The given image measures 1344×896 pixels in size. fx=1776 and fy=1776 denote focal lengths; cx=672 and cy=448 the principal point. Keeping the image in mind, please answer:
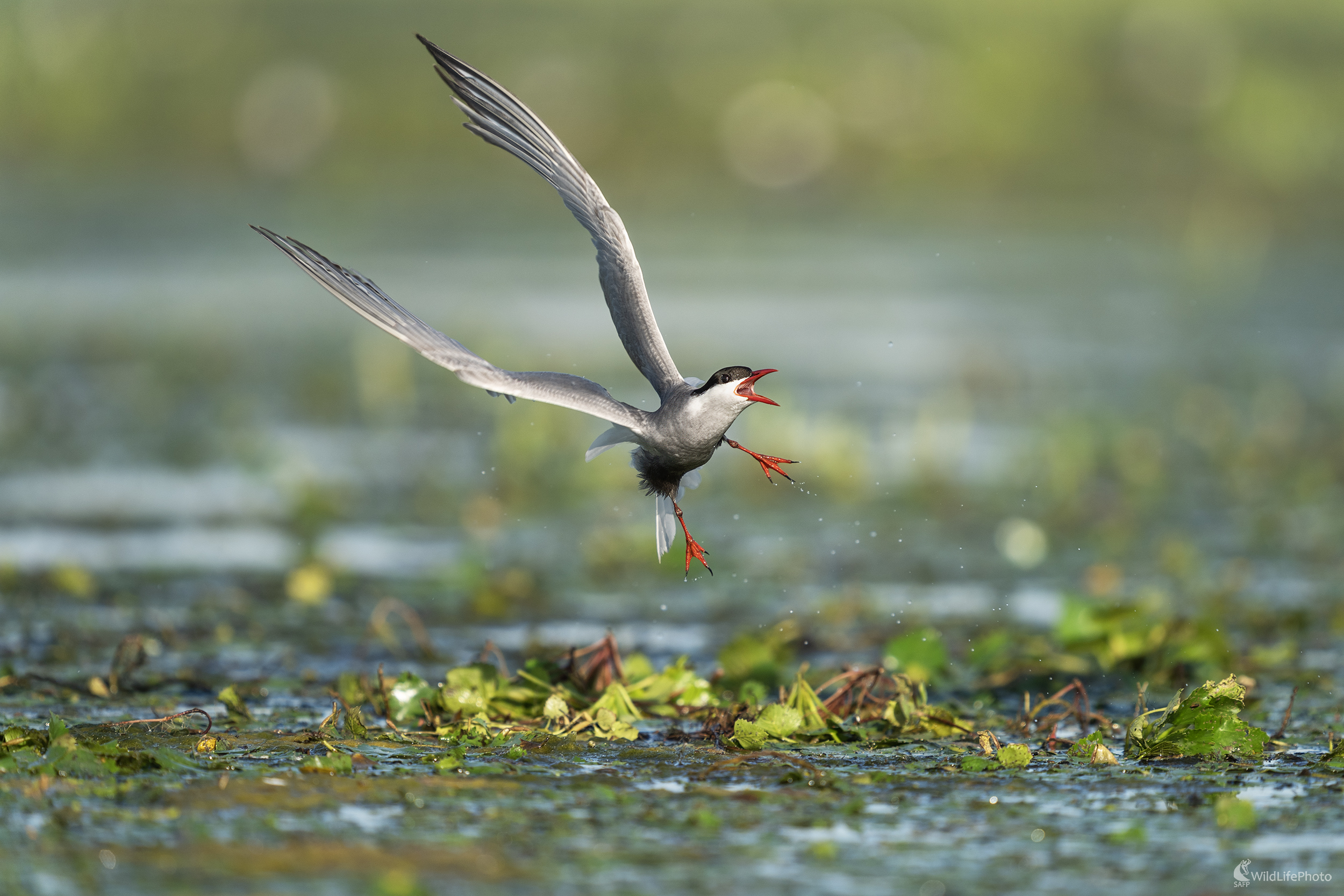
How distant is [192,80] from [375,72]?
3.46 m

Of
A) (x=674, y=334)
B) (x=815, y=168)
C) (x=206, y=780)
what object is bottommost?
(x=206, y=780)

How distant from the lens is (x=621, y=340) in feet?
13.6

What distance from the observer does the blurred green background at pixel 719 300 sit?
809 cm

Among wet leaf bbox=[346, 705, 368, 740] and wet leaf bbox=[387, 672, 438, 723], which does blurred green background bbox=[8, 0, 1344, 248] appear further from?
wet leaf bbox=[346, 705, 368, 740]

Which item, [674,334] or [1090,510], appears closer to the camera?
[1090,510]

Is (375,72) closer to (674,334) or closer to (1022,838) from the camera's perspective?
(674,334)

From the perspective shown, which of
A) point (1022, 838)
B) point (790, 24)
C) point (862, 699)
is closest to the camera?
point (1022, 838)

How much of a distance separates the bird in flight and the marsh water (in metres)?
0.78

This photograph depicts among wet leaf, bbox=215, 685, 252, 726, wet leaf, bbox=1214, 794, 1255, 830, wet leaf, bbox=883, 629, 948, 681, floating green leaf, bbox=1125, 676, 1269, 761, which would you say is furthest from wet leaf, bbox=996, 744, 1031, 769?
wet leaf, bbox=215, 685, 252, 726

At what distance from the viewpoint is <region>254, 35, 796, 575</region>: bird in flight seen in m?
3.72

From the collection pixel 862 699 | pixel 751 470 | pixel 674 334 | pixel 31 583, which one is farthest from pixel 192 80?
pixel 862 699

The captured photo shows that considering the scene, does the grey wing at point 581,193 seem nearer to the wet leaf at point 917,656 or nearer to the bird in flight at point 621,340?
the bird in flight at point 621,340

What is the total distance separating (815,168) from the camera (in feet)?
112

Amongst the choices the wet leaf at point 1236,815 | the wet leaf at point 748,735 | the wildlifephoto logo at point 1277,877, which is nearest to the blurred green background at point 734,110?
the wet leaf at point 748,735
